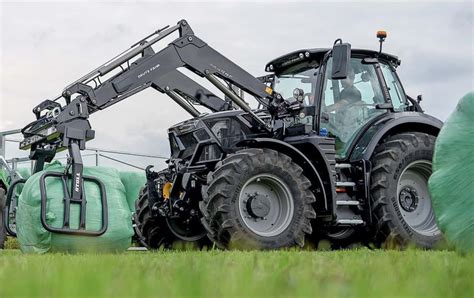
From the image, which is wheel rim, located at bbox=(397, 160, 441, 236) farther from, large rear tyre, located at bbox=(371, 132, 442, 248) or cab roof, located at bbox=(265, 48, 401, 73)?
cab roof, located at bbox=(265, 48, 401, 73)

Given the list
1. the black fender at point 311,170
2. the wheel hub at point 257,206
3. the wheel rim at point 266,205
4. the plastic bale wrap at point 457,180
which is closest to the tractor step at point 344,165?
the black fender at point 311,170

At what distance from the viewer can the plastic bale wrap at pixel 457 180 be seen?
5.04 m

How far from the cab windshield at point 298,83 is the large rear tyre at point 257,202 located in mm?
1308

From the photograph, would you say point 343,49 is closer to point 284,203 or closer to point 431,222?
point 284,203

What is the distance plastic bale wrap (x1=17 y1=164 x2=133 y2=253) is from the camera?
269 inches

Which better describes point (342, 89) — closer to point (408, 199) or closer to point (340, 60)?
point (340, 60)

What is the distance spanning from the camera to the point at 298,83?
9195 millimetres

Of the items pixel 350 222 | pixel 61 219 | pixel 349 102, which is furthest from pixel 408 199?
pixel 61 219

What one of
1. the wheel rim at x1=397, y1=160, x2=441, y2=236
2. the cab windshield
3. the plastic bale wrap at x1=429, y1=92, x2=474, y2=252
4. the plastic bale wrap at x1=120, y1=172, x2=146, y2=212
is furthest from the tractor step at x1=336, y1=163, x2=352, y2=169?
the plastic bale wrap at x1=120, y1=172, x2=146, y2=212

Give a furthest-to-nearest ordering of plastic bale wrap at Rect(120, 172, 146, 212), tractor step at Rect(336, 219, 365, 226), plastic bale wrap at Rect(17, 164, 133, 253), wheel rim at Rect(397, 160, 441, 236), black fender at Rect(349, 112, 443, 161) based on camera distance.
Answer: plastic bale wrap at Rect(120, 172, 146, 212), wheel rim at Rect(397, 160, 441, 236), black fender at Rect(349, 112, 443, 161), tractor step at Rect(336, 219, 365, 226), plastic bale wrap at Rect(17, 164, 133, 253)

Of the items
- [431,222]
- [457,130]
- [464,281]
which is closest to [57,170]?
[457,130]

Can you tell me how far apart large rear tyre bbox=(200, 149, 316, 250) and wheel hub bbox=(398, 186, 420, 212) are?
163cm

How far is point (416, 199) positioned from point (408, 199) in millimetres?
168

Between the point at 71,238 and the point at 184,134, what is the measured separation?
268cm
